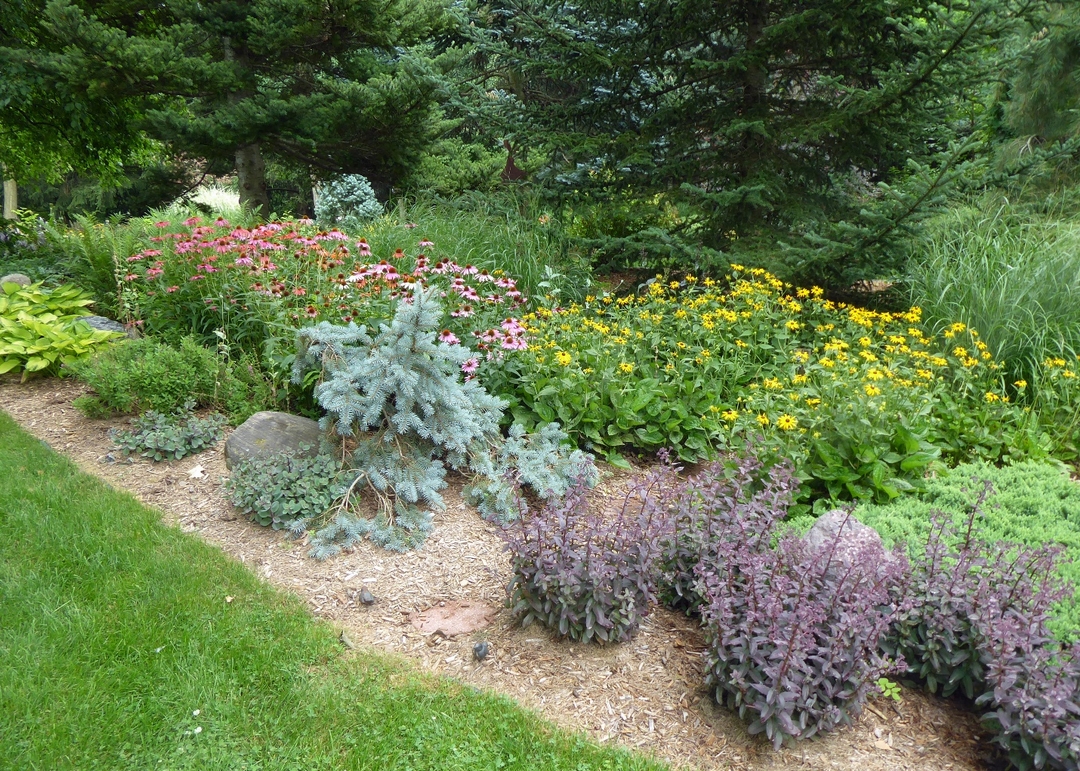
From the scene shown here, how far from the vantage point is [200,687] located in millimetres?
2543

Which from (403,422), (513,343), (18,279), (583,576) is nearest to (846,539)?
(583,576)

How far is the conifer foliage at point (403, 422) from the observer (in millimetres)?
3551

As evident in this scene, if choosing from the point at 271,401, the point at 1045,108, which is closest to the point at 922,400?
the point at 271,401

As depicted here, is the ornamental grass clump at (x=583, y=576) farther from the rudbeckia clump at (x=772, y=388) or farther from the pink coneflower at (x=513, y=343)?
the pink coneflower at (x=513, y=343)

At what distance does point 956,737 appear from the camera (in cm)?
237

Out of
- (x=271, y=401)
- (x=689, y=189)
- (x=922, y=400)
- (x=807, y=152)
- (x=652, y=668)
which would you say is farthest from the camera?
(x=807, y=152)

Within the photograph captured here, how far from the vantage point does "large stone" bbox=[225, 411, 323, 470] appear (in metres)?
3.91

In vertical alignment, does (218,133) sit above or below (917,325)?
above

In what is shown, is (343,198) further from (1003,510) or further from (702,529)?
(1003,510)

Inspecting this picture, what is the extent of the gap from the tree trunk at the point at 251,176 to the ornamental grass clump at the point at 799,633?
23.5ft

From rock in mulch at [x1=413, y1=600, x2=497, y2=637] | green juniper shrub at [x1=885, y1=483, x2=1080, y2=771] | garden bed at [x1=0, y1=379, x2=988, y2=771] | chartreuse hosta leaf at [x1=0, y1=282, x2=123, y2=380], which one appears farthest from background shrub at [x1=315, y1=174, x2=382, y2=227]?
green juniper shrub at [x1=885, y1=483, x2=1080, y2=771]

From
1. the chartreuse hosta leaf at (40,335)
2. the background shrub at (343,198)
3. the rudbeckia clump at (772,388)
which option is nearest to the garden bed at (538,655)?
the rudbeckia clump at (772,388)

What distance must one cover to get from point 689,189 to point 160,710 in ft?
16.0

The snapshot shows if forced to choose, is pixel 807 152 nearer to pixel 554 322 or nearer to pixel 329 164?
pixel 554 322
